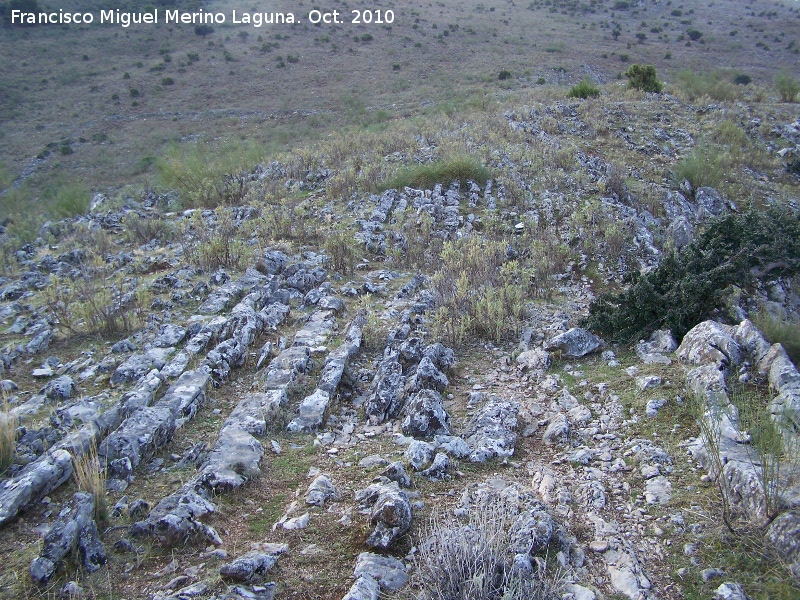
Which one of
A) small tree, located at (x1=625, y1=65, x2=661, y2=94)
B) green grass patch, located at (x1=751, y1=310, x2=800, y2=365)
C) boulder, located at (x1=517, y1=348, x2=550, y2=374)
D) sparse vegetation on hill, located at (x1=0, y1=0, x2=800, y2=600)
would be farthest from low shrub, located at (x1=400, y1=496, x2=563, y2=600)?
small tree, located at (x1=625, y1=65, x2=661, y2=94)

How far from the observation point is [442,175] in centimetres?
1106

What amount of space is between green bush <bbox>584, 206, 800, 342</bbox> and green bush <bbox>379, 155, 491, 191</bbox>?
580 centimetres

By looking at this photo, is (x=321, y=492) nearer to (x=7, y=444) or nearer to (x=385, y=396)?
(x=385, y=396)

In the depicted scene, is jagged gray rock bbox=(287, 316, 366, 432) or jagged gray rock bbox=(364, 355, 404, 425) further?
jagged gray rock bbox=(364, 355, 404, 425)

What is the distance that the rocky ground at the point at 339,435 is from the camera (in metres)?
2.79

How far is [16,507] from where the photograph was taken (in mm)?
3203

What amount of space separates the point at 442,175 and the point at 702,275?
6655 mm

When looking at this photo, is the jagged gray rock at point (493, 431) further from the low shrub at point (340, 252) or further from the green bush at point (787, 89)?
the green bush at point (787, 89)

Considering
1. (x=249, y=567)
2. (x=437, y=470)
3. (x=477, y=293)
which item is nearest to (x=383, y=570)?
(x=249, y=567)

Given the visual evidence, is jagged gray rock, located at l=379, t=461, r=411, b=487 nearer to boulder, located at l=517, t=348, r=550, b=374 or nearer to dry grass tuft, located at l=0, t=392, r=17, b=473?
boulder, located at l=517, t=348, r=550, b=374

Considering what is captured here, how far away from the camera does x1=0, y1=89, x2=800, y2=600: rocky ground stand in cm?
279

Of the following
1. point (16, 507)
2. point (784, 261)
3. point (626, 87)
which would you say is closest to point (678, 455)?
point (784, 261)

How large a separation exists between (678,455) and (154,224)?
28.8 ft

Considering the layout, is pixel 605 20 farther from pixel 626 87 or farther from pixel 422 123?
pixel 422 123
